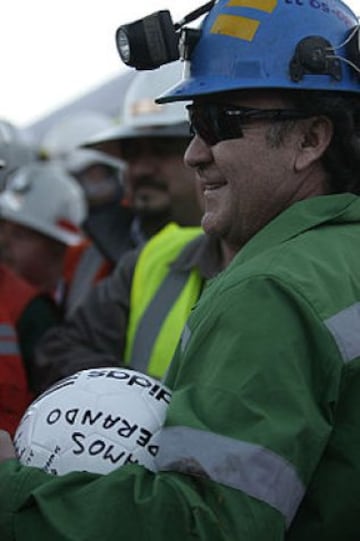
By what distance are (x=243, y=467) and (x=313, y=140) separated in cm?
91

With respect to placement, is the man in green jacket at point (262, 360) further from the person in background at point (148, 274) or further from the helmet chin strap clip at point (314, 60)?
the person in background at point (148, 274)

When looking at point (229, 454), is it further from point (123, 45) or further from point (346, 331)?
point (123, 45)

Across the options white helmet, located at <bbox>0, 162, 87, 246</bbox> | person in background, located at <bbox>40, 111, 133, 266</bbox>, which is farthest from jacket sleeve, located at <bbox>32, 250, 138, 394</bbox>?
white helmet, located at <bbox>0, 162, 87, 246</bbox>

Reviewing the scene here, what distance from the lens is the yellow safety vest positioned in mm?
4355

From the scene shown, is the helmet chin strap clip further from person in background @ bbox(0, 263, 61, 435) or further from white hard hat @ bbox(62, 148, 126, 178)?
white hard hat @ bbox(62, 148, 126, 178)

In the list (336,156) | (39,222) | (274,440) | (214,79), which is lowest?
(39,222)

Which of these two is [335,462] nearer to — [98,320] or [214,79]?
[214,79]

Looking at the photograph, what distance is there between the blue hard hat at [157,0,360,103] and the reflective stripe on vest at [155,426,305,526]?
913mm

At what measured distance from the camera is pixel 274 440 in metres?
2.36

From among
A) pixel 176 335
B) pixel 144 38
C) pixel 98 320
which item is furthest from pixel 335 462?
pixel 98 320

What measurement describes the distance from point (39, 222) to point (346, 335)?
16.9 feet

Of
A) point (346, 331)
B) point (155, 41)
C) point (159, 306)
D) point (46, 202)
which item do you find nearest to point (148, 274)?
point (159, 306)

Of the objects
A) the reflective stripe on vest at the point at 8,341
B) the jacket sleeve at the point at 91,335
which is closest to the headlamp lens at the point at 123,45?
the jacket sleeve at the point at 91,335

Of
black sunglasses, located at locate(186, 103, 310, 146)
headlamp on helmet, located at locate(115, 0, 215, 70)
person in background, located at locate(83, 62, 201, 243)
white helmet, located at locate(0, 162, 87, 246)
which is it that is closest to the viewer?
black sunglasses, located at locate(186, 103, 310, 146)
